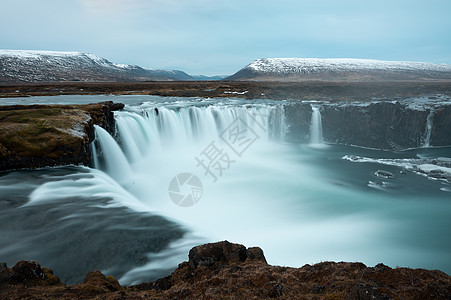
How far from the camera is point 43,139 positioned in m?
14.8

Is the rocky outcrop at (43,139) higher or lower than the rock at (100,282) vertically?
higher

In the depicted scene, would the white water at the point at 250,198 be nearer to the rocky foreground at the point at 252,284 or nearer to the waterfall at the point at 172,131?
the waterfall at the point at 172,131

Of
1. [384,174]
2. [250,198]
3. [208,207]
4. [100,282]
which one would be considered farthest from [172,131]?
[100,282]

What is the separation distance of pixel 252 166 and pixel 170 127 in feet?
30.7

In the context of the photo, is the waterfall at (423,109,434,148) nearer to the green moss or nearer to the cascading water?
the cascading water

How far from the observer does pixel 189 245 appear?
909 cm

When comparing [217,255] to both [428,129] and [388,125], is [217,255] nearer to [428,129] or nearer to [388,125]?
[388,125]

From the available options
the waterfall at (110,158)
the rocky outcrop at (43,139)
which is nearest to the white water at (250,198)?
the waterfall at (110,158)

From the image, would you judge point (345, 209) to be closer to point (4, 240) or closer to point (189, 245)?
point (189, 245)

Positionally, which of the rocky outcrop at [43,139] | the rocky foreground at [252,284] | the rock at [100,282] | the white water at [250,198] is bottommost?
the white water at [250,198]

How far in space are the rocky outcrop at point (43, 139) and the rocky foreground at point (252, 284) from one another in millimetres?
10231

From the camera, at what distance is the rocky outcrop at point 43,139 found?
45.9 ft

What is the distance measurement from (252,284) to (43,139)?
1477cm

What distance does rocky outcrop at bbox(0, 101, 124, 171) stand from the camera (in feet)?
45.9
